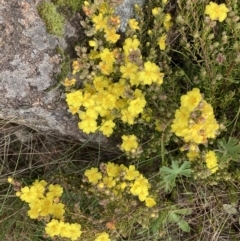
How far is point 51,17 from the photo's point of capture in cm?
235

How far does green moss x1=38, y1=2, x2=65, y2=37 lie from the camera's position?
235cm

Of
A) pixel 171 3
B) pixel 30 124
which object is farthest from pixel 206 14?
pixel 30 124

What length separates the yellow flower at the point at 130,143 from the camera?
2.38m

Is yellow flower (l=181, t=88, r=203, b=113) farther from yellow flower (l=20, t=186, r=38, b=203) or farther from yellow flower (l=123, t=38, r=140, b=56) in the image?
yellow flower (l=20, t=186, r=38, b=203)

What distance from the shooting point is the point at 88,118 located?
2.31 metres

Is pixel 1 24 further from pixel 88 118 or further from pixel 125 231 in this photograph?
pixel 125 231

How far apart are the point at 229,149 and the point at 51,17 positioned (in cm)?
120

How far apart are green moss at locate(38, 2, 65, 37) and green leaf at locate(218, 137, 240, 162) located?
1079mm

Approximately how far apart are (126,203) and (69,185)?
1.50ft

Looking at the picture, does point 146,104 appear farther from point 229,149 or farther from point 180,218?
point 180,218

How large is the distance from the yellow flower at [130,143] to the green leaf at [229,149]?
0.46 meters

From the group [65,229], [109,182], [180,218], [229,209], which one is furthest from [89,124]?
[229,209]

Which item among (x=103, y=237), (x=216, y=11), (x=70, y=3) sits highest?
(x=216, y=11)

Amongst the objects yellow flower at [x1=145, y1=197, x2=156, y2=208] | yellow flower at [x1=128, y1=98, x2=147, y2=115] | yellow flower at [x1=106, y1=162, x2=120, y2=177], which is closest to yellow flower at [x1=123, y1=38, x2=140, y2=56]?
yellow flower at [x1=128, y1=98, x2=147, y2=115]
